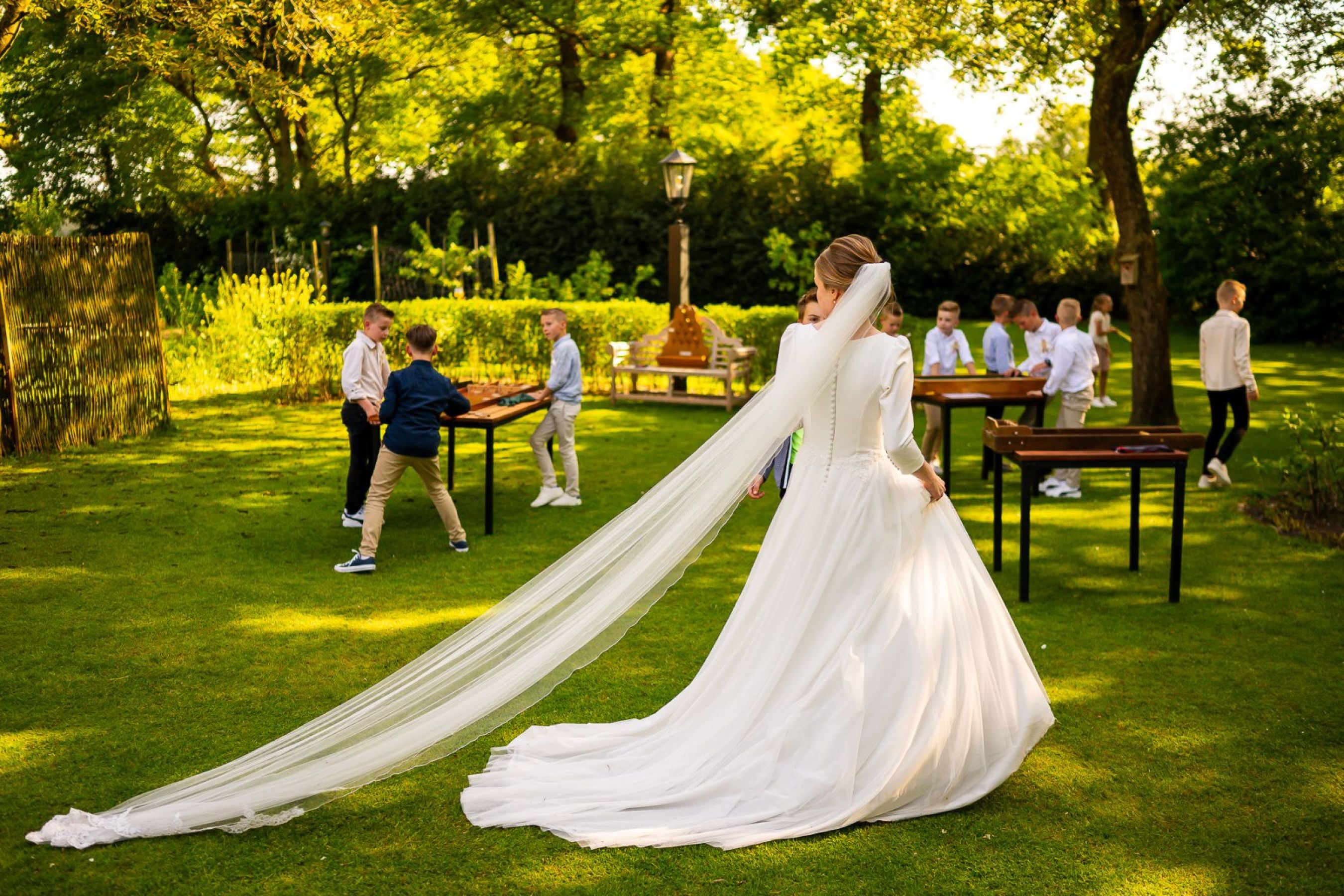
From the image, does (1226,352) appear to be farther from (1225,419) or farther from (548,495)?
(548,495)

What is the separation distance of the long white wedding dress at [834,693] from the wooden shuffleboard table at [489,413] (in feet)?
14.7

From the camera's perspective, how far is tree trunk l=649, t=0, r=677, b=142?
3108 centimetres

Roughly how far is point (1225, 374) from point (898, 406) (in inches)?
326

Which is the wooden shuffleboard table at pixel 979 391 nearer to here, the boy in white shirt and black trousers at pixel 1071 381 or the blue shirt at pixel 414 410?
the boy in white shirt and black trousers at pixel 1071 381

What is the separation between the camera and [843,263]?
16.9ft

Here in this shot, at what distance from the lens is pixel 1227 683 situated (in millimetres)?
6703

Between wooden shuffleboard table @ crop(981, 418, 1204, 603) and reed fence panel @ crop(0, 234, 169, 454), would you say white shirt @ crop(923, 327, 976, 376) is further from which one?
reed fence panel @ crop(0, 234, 169, 454)

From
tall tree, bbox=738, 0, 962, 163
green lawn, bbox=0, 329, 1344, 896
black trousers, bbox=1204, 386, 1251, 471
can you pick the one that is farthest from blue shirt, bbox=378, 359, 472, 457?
tall tree, bbox=738, 0, 962, 163

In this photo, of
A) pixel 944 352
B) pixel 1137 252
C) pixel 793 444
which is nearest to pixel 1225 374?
pixel 944 352

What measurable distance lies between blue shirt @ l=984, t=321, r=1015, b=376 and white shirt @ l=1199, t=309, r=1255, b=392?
1.81 metres

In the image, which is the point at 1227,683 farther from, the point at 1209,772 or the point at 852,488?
the point at 852,488

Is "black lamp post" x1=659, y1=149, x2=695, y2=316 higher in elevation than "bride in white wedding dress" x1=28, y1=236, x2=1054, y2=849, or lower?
higher

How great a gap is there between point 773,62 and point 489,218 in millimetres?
8087

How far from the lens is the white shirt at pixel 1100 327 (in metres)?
18.2
